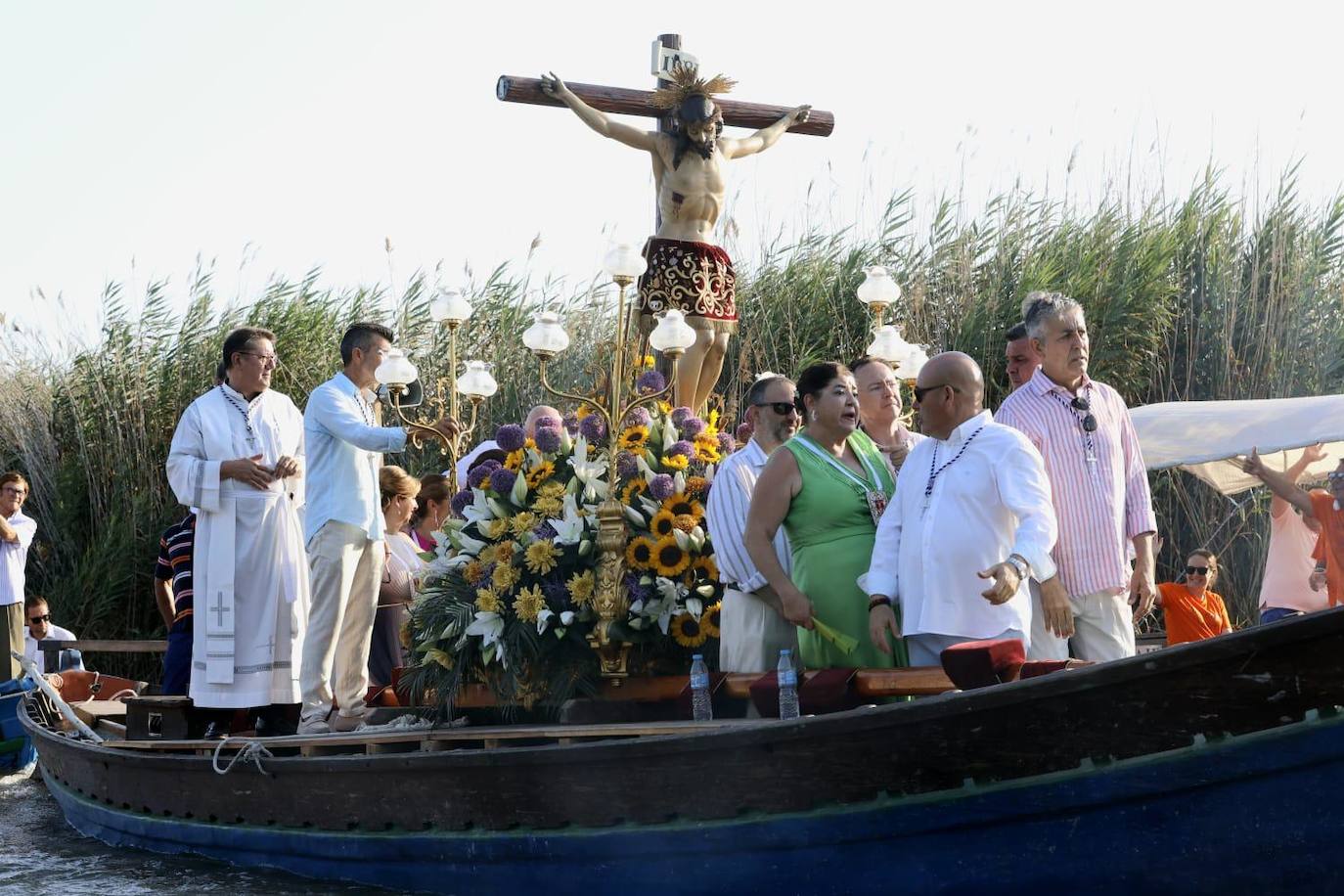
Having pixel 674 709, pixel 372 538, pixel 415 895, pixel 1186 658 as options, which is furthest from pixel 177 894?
pixel 1186 658

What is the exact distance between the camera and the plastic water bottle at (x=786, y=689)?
508cm

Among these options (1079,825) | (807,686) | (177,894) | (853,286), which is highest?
(853,286)

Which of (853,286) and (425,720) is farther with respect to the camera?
(853,286)

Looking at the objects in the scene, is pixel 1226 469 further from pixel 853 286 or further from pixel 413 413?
pixel 413 413

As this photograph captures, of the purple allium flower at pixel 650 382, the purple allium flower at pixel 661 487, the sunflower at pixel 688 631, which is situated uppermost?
the purple allium flower at pixel 650 382

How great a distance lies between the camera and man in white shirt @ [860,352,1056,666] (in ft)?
16.0

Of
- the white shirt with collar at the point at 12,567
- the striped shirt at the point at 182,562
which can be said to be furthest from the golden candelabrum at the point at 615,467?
the white shirt with collar at the point at 12,567

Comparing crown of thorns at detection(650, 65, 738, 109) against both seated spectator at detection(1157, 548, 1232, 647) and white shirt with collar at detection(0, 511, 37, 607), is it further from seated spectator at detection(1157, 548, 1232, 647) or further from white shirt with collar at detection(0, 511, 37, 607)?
white shirt with collar at detection(0, 511, 37, 607)

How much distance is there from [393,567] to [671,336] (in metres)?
2.41

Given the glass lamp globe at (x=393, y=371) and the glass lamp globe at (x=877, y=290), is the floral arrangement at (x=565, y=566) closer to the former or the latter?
the glass lamp globe at (x=393, y=371)

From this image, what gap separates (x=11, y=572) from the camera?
11.4 meters

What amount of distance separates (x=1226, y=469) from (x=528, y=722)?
218 inches

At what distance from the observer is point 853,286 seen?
13.6 meters

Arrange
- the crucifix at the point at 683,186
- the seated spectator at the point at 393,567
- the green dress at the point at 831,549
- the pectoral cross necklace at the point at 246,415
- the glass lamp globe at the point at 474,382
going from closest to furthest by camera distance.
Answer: the green dress at the point at 831,549 < the crucifix at the point at 683,186 < the pectoral cross necklace at the point at 246,415 < the seated spectator at the point at 393,567 < the glass lamp globe at the point at 474,382
